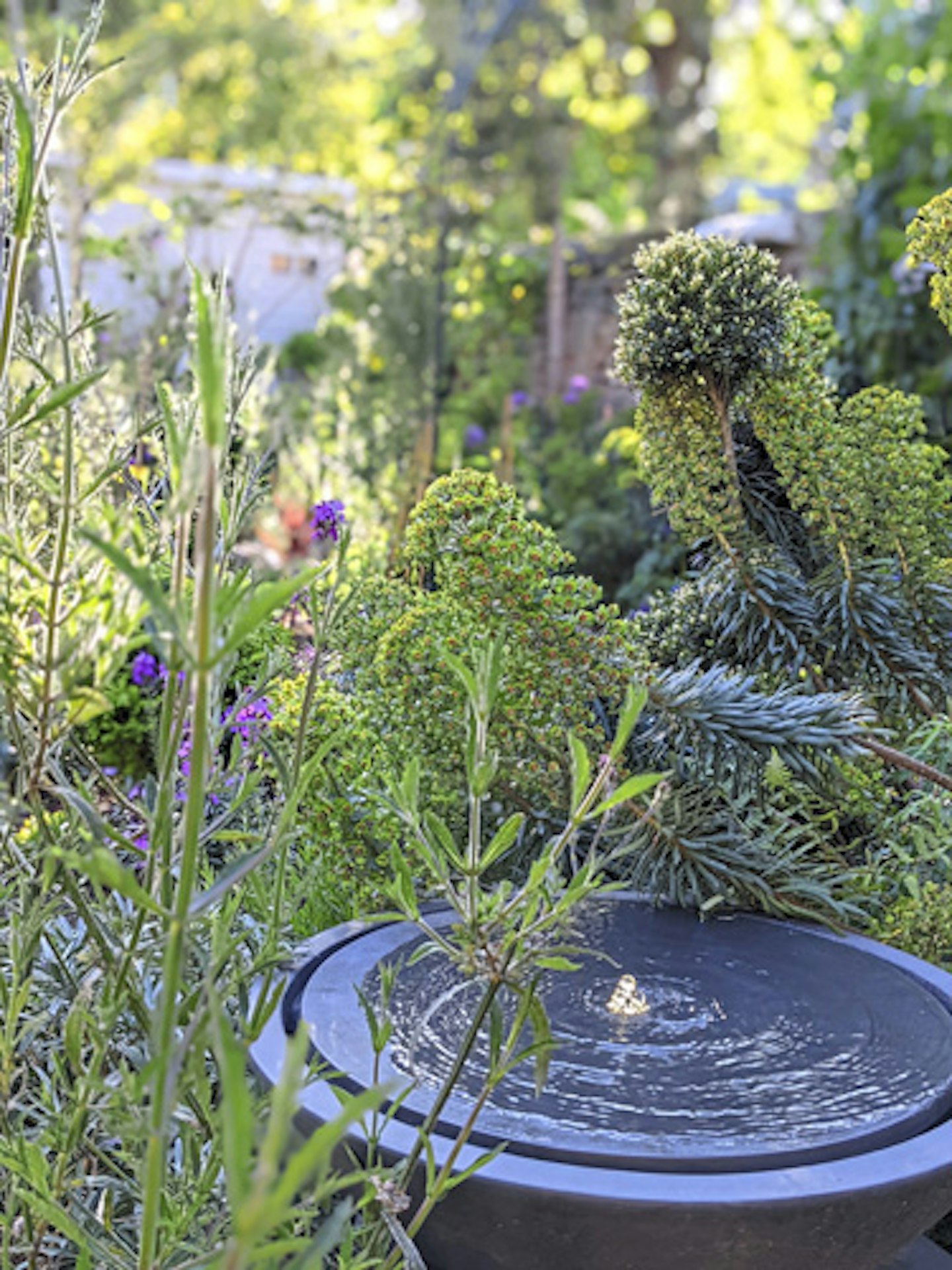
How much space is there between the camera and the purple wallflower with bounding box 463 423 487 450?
6.47m

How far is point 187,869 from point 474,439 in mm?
5873

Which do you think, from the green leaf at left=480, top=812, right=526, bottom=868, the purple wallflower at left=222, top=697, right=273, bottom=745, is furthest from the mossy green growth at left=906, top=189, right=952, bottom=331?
the green leaf at left=480, top=812, right=526, bottom=868

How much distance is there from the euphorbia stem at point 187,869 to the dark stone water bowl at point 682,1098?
437 millimetres

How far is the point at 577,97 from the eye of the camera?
1672cm

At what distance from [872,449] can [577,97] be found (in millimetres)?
15865

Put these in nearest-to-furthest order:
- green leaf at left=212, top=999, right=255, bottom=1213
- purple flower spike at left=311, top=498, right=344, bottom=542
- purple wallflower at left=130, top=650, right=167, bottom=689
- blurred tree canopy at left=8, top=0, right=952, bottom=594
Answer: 1. green leaf at left=212, top=999, right=255, bottom=1213
2. purple flower spike at left=311, top=498, right=344, bottom=542
3. purple wallflower at left=130, top=650, right=167, bottom=689
4. blurred tree canopy at left=8, top=0, right=952, bottom=594

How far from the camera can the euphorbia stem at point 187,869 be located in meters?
0.69

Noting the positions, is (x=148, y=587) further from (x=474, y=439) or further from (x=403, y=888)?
(x=474, y=439)

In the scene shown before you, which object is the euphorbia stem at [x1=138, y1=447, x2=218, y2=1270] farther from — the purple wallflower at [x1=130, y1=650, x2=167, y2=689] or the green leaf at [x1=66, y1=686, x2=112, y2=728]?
the purple wallflower at [x1=130, y1=650, x2=167, y2=689]

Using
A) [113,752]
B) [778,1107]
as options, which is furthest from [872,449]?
[113,752]

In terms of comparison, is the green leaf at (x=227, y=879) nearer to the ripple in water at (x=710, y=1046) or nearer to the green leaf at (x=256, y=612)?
the green leaf at (x=256, y=612)

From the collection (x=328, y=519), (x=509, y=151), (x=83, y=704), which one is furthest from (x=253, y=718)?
(x=509, y=151)

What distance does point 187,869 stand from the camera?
0.76 m

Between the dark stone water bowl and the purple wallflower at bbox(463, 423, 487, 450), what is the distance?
4848 mm
